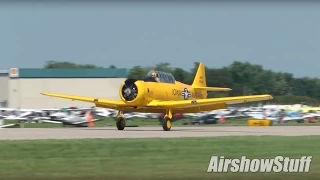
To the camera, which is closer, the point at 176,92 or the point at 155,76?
the point at 155,76

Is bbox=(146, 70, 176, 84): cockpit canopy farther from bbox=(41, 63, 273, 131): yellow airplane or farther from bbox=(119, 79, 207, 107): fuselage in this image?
bbox=(119, 79, 207, 107): fuselage

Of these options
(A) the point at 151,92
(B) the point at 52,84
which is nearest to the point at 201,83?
(A) the point at 151,92

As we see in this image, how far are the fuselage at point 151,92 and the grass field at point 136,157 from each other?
1071cm

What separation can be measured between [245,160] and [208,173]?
2173 mm

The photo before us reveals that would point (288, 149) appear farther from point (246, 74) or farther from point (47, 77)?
point (246, 74)

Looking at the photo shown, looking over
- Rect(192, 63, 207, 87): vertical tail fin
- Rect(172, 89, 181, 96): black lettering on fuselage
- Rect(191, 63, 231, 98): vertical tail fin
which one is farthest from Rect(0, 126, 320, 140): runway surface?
Rect(192, 63, 207, 87): vertical tail fin

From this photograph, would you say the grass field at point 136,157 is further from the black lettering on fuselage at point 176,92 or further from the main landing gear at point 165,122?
the black lettering on fuselage at point 176,92

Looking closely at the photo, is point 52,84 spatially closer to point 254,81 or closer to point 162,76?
point 254,81

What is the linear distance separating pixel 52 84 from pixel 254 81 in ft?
106

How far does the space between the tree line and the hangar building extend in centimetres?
661

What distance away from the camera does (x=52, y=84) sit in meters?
97.6

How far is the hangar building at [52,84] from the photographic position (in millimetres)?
95625

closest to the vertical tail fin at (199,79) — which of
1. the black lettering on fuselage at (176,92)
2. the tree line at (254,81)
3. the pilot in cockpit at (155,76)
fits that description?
the black lettering on fuselage at (176,92)

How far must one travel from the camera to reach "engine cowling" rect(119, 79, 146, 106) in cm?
3192
